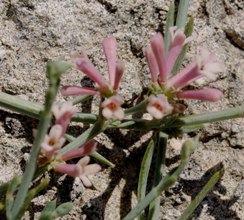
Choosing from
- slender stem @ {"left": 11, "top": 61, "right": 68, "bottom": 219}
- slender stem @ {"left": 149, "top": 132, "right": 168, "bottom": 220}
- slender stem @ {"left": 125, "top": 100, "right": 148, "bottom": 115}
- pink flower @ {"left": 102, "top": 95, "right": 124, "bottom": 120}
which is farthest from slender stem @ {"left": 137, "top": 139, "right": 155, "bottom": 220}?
slender stem @ {"left": 11, "top": 61, "right": 68, "bottom": 219}

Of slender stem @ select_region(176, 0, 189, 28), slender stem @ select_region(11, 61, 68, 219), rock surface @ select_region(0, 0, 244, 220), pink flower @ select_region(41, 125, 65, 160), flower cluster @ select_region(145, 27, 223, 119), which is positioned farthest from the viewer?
slender stem @ select_region(176, 0, 189, 28)

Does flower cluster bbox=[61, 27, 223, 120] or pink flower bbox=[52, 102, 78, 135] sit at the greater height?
flower cluster bbox=[61, 27, 223, 120]

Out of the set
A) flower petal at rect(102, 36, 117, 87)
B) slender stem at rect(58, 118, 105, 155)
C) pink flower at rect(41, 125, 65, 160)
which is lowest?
pink flower at rect(41, 125, 65, 160)

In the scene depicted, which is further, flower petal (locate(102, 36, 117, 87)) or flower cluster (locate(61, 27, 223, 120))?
flower petal (locate(102, 36, 117, 87))

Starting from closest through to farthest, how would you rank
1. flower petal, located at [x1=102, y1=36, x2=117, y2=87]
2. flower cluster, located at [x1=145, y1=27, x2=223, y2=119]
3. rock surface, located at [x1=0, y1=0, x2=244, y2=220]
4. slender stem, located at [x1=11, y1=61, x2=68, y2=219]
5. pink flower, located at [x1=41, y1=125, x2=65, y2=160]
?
slender stem, located at [x1=11, y1=61, x2=68, y2=219] < pink flower, located at [x1=41, y1=125, x2=65, y2=160] < flower cluster, located at [x1=145, y1=27, x2=223, y2=119] < flower petal, located at [x1=102, y1=36, x2=117, y2=87] < rock surface, located at [x1=0, y1=0, x2=244, y2=220]

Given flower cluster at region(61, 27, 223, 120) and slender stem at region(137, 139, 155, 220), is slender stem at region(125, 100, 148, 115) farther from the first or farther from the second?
slender stem at region(137, 139, 155, 220)

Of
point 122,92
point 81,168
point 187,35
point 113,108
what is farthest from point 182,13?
point 81,168

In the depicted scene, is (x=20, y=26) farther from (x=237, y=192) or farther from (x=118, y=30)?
(x=237, y=192)
